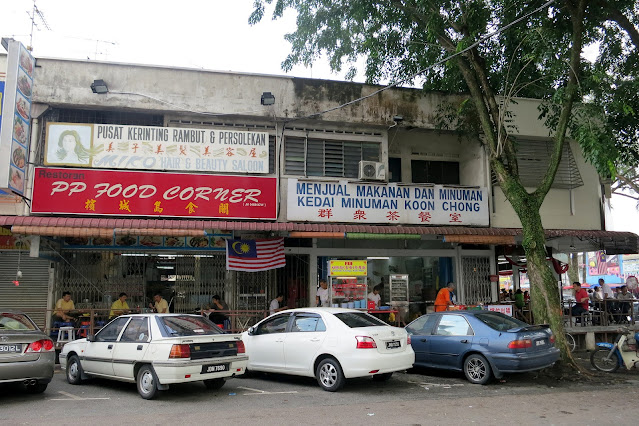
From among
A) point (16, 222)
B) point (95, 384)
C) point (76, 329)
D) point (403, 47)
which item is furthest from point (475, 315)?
point (16, 222)

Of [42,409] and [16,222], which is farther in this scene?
[16,222]

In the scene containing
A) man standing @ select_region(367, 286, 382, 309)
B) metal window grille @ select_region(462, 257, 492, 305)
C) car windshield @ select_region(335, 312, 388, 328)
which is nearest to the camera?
car windshield @ select_region(335, 312, 388, 328)

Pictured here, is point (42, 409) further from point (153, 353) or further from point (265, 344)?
point (265, 344)

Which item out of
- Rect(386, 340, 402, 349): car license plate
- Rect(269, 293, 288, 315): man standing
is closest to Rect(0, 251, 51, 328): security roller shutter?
Rect(269, 293, 288, 315): man standing

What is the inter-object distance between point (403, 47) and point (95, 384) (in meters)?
11.7

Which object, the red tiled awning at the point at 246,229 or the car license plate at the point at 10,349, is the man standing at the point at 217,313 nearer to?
the red tiled awning at the point at 246,229

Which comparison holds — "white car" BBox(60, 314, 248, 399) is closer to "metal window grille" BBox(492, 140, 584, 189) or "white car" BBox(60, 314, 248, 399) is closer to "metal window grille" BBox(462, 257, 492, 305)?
"metal window grille" BBox(462, 257, 492, 305)

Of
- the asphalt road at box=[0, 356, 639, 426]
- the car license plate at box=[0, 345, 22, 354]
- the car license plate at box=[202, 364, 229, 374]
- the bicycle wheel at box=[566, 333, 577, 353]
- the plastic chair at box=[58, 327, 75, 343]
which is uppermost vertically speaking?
the car license plate at box=[0, 345, 22, 354]

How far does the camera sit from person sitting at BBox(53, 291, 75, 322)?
1279cm

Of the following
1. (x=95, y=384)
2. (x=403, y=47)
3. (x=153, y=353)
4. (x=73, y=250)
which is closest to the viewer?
(x=153, y=353)

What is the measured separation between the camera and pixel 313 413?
7332 mm

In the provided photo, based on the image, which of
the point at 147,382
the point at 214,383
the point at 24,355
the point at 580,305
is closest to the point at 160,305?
the point at 214,383

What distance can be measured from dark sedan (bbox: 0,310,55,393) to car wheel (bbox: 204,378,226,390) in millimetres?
2516

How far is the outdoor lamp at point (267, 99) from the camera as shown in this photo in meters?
14.5
